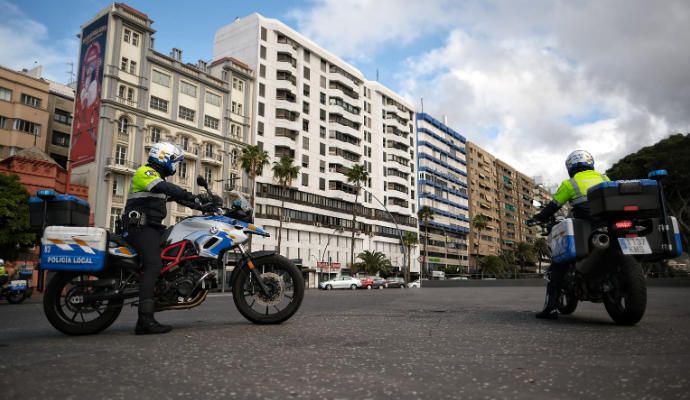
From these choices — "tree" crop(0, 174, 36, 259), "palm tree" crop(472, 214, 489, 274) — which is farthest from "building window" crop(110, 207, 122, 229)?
"palm tree" crop(472, 214, 489, 274)

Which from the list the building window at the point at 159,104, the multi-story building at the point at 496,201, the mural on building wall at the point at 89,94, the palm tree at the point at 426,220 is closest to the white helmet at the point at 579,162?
the mural on building wall at the point at 89,94

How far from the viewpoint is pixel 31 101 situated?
1762 inches

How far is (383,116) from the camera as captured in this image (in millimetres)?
83562

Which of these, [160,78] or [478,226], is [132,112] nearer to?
[160,78]

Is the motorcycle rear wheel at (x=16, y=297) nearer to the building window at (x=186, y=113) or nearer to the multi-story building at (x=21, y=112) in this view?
the multi-story building at (x=21, y=112)

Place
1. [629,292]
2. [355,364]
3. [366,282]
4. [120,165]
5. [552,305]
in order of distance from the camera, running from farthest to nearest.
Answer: [366,282] < [120,165] < [552,305] < [629,292] < [355,364]

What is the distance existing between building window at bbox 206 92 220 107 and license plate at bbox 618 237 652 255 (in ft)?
169

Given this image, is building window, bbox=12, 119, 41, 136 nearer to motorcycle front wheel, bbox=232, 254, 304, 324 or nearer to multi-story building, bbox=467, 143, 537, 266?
motorcycle front wheel, bbox=232, 254, 304, 324

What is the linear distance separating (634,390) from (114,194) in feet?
149

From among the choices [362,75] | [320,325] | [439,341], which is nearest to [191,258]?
[320,325]

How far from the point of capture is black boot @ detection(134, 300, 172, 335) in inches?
179

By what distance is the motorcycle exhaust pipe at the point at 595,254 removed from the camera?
16.1ft

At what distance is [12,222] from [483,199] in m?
97.8

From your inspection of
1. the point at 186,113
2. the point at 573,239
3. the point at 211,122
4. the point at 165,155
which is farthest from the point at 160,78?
the point at 573,239
